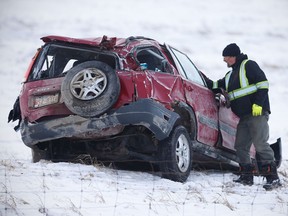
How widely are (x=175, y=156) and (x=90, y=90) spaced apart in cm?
132

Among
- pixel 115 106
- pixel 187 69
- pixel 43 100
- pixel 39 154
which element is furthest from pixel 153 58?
pixel 39 154

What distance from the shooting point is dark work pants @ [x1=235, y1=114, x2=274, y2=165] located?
291 inches

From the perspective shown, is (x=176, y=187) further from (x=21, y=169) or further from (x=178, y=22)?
(x=178, y=22)

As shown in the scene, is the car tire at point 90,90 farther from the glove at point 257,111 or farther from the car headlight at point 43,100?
the glove at point 257,111

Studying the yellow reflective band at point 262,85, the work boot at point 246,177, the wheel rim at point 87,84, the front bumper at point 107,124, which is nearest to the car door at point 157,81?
the front bumper at point 107,124

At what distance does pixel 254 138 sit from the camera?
24.6ft

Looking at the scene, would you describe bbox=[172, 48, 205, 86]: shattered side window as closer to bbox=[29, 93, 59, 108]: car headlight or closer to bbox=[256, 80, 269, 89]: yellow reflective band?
bbox=[256, 80, 269, 89]: yellow reflective band

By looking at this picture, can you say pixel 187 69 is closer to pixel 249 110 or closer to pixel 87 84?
pixel 249 110

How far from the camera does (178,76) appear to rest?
7148 mm

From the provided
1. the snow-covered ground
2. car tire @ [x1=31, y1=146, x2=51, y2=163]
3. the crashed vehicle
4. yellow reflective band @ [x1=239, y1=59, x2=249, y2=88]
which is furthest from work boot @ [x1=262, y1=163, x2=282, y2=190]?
car tire @ [x1=31, y1=146, x2=51, y2=163]

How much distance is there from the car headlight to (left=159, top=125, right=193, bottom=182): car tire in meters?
1.39

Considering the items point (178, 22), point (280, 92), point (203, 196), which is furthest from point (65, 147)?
point (178, 22)

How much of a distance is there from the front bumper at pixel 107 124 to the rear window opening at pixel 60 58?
65cm

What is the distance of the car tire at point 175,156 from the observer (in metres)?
6.62
